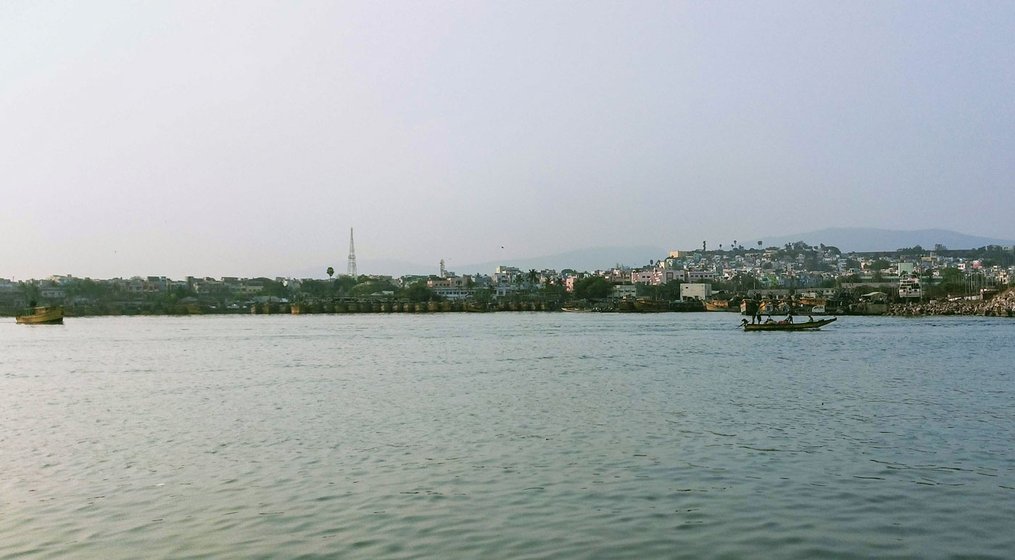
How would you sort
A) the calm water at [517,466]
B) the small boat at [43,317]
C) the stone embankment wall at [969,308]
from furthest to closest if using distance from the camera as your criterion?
1. the small boat at [43,317]
2. the stone embankment wall at [969,308]
3. the calm water at [517,466]

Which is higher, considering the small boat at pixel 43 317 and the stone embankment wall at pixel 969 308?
the small boat at pixel 43 317

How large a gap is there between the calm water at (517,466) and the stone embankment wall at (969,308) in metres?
95.5

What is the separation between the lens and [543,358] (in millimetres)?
50062

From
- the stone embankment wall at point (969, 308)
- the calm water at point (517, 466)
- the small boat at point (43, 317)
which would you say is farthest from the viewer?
the small boat at point (43, 317)

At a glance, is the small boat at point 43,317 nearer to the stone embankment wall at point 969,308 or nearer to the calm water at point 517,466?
the calm water at point 517,466

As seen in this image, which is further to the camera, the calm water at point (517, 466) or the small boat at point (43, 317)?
the small boat at point (43, 317)

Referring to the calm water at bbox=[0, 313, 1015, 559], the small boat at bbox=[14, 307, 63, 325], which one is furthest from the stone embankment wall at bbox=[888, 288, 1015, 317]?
the small boat at bbox=[14, 307, 63, 325]

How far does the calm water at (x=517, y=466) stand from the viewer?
11883mm

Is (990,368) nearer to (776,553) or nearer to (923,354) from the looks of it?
(923,354)

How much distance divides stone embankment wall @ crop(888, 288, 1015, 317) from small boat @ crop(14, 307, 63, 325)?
4949 inches

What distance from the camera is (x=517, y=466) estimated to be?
55.5 feet

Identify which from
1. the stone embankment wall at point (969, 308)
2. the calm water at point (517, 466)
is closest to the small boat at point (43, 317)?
the calm water at point (517, 466)

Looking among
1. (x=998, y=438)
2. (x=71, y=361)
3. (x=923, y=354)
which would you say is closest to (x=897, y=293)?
(x=923, y=354)

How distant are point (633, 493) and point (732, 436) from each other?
21.0 feet
